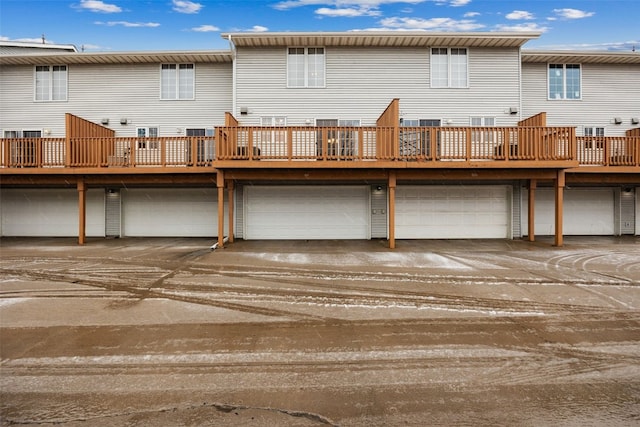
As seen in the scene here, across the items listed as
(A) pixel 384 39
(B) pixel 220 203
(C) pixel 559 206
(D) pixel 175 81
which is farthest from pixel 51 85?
(C) pixel 559 206

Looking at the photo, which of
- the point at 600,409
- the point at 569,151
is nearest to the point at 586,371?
the point at 600,409

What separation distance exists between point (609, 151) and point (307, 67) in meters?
10.9

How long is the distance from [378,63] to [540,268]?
9.54 meters

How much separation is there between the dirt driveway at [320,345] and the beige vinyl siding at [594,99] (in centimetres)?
893

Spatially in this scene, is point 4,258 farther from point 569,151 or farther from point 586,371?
point 569,151

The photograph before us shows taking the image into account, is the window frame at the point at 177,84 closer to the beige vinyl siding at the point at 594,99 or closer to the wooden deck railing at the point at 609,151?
the beige vinyl siding at the point at 594,99

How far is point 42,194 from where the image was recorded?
15234 millimetres

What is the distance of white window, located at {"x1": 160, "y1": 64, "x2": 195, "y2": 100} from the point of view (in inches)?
589

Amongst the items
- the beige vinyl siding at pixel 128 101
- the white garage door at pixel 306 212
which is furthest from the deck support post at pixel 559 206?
the beige vinyl siding at pixel 128 101

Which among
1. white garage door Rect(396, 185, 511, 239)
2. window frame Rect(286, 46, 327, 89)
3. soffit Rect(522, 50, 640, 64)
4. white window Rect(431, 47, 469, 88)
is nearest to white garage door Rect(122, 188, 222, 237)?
window frame Rect(286, 46, 327, 89)

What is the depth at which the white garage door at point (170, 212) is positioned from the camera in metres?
14.9

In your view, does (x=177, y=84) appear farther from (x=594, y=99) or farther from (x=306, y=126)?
(x=594, y=99)

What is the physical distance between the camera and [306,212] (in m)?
14.4

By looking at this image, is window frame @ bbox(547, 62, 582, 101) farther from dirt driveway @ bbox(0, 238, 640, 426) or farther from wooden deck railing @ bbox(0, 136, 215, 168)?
wooden deck railing @ bbox(0, 136, 215, 168)
